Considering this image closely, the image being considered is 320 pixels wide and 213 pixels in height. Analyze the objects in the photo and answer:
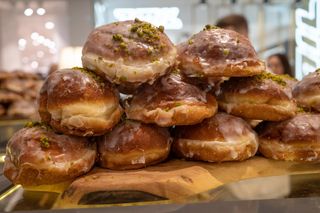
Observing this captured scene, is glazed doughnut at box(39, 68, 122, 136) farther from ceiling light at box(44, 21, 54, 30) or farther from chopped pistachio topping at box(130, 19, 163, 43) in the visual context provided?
ceiling light at box(44, 21, 54, 30)

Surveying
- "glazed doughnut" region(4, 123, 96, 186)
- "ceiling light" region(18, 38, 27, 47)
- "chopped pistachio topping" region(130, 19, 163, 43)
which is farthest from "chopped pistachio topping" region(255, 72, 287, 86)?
"ceiling light" region(18, 38, 27, 47)

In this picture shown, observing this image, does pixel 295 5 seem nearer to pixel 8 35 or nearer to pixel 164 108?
pixel 8 35

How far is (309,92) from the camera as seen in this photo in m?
1.34

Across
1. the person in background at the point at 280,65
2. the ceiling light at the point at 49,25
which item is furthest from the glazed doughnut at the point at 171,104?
the ceiling light at the point at 49,25

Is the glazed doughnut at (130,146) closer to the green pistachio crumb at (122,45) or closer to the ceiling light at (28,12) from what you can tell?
the green pistachio crumb at (122,45)

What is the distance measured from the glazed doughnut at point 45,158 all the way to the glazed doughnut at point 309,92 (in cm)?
71

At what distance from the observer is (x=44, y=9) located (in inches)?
186

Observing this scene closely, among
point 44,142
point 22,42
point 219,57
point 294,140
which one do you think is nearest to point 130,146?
point 44,142

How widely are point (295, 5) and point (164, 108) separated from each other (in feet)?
12.2

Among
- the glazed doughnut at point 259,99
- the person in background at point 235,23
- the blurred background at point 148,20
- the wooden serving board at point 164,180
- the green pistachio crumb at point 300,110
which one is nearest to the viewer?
the wooden serving board at point 164,180

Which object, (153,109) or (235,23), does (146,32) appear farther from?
(235,23)

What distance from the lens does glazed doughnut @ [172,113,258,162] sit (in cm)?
116

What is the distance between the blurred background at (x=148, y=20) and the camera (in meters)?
4.17

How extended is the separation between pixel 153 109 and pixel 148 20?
11.4ft
